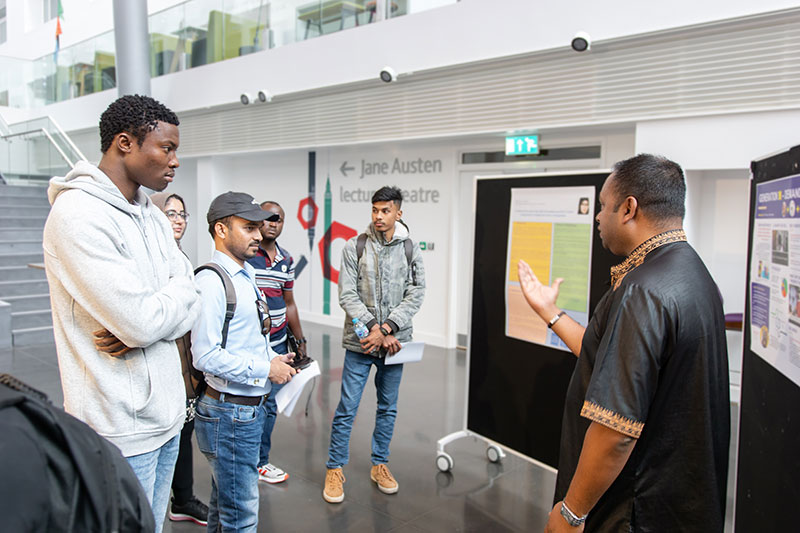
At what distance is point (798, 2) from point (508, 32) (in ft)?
8.55

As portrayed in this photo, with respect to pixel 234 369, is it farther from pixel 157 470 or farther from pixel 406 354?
pixel 406 354

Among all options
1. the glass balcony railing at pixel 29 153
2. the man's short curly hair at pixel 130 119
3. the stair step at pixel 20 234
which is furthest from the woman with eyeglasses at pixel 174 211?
the glass balcony railing at pixel 29 153

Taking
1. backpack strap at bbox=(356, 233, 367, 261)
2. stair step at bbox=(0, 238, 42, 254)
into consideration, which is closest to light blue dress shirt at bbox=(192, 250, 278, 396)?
backpack strap at bbox=(356, 233, 367, 261)

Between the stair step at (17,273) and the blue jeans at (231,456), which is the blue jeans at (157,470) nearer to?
the blue jeans at (231,456)

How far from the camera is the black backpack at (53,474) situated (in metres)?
0.65

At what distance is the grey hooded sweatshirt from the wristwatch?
114 centimetres

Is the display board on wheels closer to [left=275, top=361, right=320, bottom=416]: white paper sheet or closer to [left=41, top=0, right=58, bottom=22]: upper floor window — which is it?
[left=275, top=361, right=320, bottom=416]: white paper sheet

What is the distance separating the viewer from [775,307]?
2.01m

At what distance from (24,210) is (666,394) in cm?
1156

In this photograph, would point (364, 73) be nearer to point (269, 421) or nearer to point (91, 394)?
point (269, 421)

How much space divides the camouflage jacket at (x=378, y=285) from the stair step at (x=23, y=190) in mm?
9886

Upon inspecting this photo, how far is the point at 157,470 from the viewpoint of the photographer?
1.73m

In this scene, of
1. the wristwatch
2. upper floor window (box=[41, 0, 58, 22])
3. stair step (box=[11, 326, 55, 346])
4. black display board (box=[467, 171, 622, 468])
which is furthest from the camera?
upper floor window (box=[41, 0, 58, 22])

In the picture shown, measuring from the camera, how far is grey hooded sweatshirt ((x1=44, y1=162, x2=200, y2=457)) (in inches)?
56.9
